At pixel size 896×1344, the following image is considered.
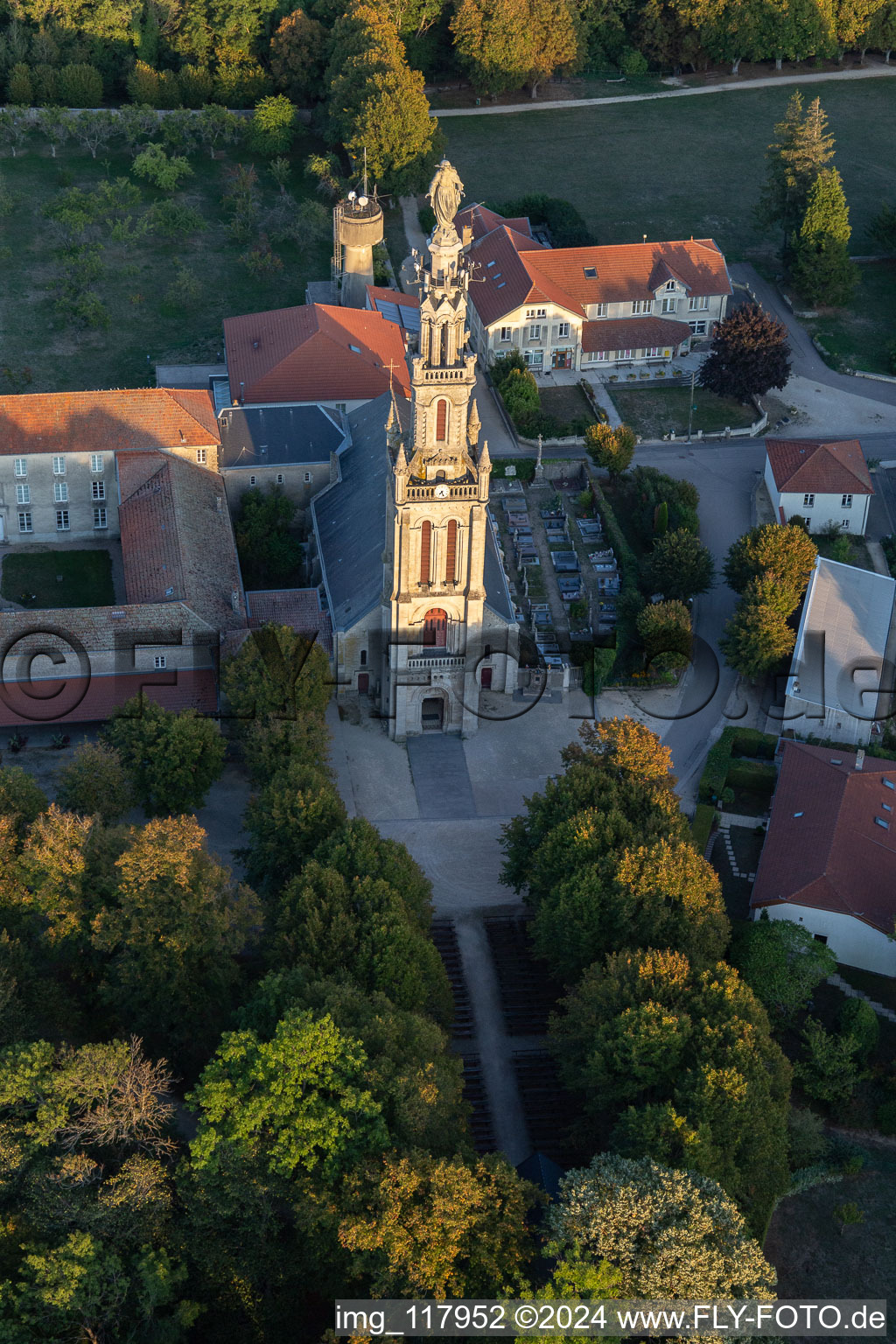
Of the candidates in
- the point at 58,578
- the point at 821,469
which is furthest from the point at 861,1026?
the point at 58,578

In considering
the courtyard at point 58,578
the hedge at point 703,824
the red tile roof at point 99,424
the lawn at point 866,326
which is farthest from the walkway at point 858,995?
the lawn at point 866,326

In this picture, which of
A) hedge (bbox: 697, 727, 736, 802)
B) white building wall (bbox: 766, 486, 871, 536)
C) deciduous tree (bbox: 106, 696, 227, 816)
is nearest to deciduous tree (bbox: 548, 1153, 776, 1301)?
hedge (bbox: 697, 727, 736, 802)

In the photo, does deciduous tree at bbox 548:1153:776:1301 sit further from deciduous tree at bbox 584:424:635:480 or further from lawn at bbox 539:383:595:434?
lawn at bbox 539:383:595:434

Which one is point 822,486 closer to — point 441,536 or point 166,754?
point 441,536

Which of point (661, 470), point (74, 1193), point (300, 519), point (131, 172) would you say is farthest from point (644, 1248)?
point (131, 172)

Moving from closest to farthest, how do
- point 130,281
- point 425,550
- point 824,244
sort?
point 425,550 → point 824,244 → point 130,281
